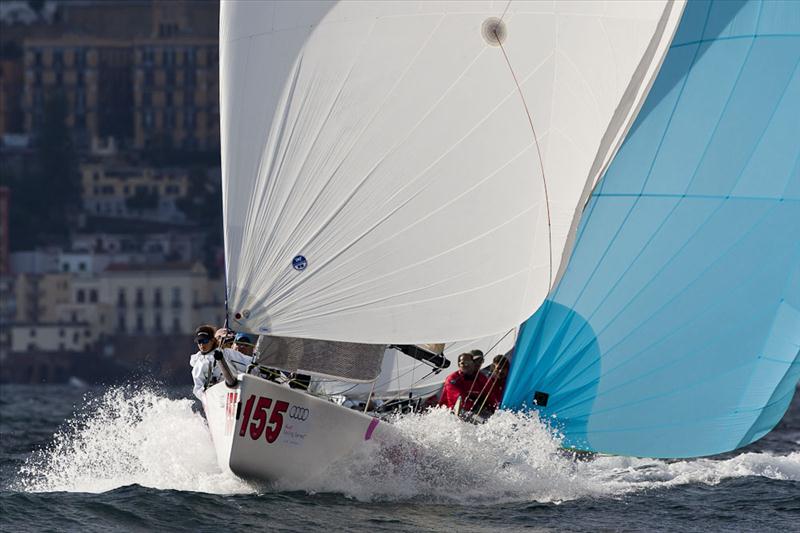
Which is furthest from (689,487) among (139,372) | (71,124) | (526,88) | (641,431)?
(71,124)

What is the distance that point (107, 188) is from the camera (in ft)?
270

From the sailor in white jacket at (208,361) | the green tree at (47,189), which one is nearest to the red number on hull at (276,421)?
the sailor in white jacket at (208,361)

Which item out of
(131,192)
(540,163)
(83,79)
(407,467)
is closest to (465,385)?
(407,467)

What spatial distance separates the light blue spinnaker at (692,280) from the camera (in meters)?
11.4

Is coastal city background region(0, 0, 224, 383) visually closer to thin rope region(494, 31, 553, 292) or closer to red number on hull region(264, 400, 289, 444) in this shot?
thin rope region(494, 31, 553, 292)

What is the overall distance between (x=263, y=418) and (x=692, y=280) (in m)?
3.02

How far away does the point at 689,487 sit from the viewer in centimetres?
1224

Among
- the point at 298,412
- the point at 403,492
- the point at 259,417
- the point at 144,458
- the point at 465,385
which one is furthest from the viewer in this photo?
the point at 144,458

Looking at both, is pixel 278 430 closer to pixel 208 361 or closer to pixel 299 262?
pixel 208 361

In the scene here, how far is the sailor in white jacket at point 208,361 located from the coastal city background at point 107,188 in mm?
57206

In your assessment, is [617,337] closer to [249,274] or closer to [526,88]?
[526,88]

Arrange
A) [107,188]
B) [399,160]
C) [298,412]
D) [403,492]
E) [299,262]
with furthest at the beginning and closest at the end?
[107,188], [399,160], [403,492], [299,262], [298,412]

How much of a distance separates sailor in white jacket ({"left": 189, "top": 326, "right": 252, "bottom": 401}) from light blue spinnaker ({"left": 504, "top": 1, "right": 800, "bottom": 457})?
187cm

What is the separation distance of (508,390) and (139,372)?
6720cm
